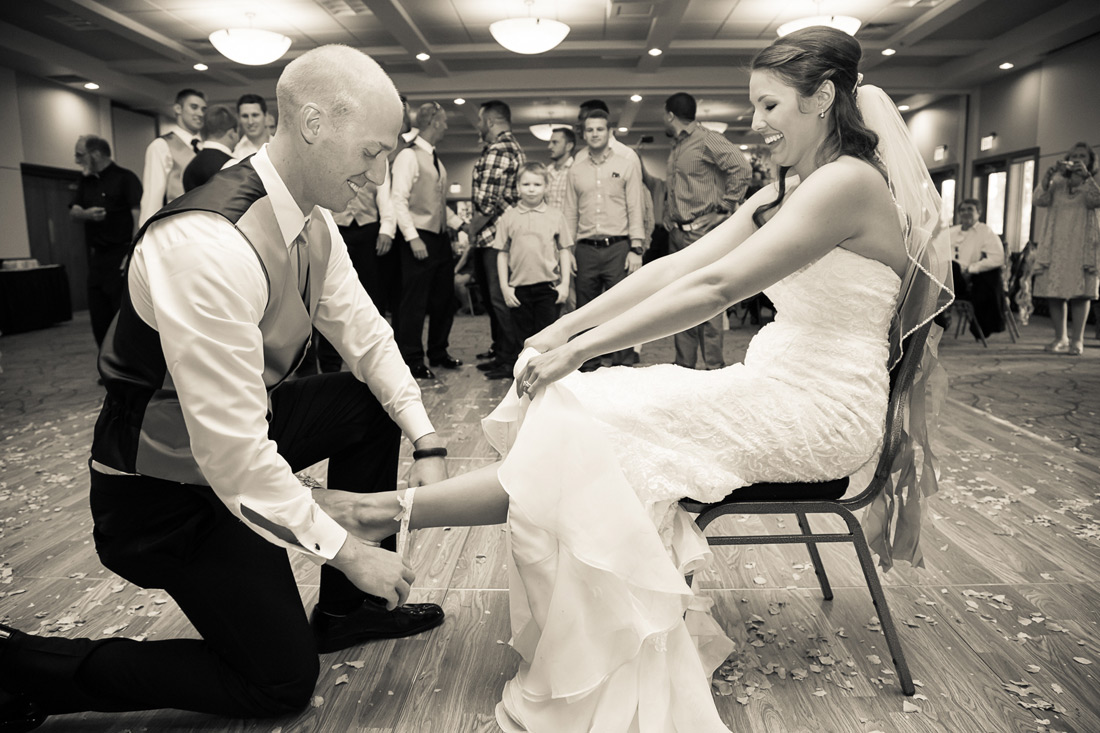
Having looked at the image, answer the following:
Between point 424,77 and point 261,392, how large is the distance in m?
11.4

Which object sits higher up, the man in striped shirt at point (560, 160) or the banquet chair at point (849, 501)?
the man in striped shirt at point (560, 160)

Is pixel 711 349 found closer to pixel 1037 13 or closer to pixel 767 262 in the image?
pixel 767 262

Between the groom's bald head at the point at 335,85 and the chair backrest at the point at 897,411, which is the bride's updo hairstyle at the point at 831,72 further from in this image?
the groom's bald head at the point at 335,85

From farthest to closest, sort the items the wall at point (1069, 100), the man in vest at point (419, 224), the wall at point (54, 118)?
the wall at point (54, 118) → the wall at point (1069, 100) → the man in vest at point (419, 224)

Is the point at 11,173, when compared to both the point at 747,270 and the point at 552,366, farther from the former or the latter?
the point at 747,270

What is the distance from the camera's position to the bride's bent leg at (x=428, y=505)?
149 centimetres

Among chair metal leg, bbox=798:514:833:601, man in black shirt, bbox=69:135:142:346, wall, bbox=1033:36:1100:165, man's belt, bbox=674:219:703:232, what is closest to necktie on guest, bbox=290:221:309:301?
chair metal leg, bbox=798:514:833:601

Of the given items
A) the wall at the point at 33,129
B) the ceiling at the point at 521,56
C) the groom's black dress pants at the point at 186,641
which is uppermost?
the ceiling at the point at 521,56

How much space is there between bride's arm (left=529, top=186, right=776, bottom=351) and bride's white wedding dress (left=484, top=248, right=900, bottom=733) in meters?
0.15

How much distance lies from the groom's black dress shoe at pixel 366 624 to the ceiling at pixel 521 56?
7.66m

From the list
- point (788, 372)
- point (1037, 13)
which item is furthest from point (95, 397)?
point (1037, 13)

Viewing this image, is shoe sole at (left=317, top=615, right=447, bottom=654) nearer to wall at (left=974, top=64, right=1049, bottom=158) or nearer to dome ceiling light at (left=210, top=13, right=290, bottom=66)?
dome ceiling light at (left=210, top=13, right=290, bottom=66)

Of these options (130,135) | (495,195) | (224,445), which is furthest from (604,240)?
(130,135)

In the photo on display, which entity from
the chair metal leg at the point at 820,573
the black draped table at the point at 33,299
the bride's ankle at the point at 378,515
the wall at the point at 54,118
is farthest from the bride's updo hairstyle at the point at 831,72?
the wall at the point at 54,118
